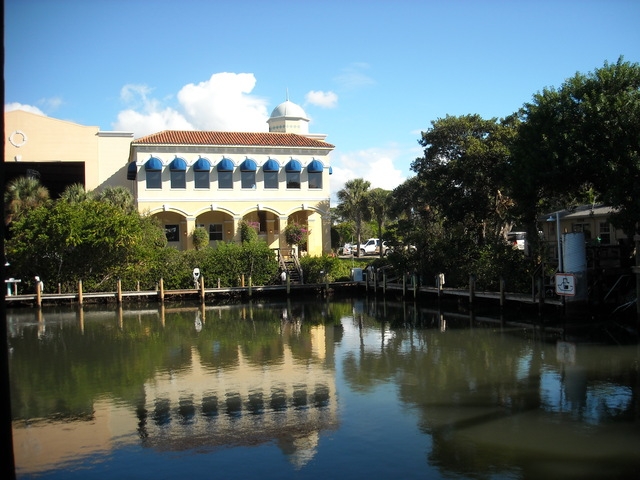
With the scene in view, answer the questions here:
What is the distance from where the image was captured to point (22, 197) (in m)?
38.6

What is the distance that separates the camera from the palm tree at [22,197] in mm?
38094

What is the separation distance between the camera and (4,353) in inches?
175

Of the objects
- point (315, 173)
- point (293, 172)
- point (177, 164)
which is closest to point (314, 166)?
point (315, 173)

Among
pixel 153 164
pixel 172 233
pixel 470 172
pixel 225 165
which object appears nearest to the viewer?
pixel 470 172

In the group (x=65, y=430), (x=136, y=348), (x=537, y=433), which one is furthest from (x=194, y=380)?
(x=537, y=433)

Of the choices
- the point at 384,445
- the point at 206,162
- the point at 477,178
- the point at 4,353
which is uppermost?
the point at 206,162

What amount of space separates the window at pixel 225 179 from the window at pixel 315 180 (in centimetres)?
573

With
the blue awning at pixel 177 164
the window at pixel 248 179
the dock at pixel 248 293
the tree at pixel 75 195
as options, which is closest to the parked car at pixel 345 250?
the window at pixel 248 179

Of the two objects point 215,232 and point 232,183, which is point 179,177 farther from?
point 215,232

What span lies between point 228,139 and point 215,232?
267 inches

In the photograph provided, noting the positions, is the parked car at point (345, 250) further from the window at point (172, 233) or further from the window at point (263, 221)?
the window at point (172, 233)

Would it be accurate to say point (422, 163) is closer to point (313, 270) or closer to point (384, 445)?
point (313, 270)

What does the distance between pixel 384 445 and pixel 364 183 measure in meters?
50.8

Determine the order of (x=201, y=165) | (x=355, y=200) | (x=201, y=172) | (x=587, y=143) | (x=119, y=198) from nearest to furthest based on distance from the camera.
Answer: (x=587, y=143) → (x=119, y=198) → (x=201, y=165) → (x=201, y=172) → (x=355, y=200)
